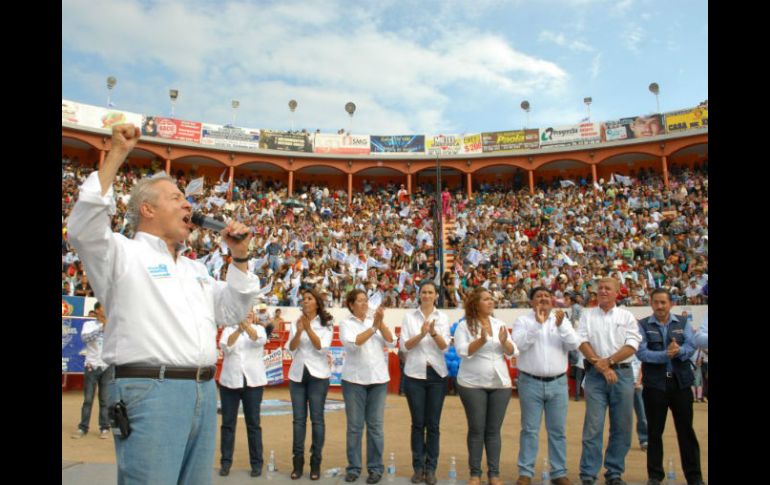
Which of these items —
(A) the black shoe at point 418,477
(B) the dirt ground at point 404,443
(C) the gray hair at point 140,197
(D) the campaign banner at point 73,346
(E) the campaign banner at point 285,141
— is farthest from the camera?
(E) the campaign banner at point 285,141

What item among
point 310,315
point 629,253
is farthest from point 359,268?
point 310,315

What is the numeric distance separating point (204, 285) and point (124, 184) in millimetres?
27837

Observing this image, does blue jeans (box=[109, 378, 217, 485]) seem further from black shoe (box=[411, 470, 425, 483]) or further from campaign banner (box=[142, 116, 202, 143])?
campaign banner (box=[142, 116, 202, 143])

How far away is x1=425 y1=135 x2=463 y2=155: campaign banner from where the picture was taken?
33.2 meters

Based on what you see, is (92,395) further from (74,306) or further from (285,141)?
(285,141)

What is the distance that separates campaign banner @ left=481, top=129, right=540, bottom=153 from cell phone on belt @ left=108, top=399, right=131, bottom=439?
31627 mm

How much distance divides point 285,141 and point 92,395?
25718mm

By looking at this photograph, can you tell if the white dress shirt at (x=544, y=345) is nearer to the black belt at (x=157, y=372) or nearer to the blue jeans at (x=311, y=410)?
the blue jeans at (x=311, y=410)

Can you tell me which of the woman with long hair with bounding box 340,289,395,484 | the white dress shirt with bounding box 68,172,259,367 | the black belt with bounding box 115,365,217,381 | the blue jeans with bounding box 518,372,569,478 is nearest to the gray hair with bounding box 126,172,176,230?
the white dress shirt with bounding box 68,172,259,367

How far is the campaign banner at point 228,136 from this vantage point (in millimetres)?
32031

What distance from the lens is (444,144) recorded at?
1319 inches

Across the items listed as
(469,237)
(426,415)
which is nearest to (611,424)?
(426,415)

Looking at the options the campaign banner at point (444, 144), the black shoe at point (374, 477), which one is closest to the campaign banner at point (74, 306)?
the black shoe at point (374, 477)

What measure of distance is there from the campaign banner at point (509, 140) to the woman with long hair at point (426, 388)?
27.4 meters
